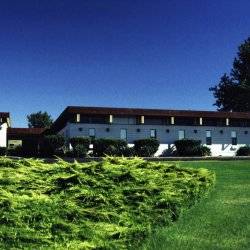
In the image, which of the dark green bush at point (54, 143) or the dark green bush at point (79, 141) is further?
the dark green bush at point (54, 143)

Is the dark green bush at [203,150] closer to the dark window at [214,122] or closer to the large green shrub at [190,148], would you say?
the large green shrub at [190,148]

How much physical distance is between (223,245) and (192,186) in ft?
13.0

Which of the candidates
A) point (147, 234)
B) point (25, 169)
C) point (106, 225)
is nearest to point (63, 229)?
point (106, 225)

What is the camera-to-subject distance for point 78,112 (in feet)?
141

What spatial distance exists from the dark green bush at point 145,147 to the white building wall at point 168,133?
2.16 m

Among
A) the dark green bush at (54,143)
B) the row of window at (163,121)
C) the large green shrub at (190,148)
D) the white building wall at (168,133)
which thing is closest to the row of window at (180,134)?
the white building wall at (168,133)

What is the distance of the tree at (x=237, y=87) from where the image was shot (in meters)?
78.5

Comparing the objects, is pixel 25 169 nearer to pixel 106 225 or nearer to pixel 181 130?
pixel 106 225

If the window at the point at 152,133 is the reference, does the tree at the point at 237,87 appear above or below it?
above

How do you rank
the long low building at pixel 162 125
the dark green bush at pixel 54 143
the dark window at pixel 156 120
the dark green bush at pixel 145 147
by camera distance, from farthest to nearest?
1. the dark window at pixel 156 120
2. the long low building at pixel 162 125
3. the dark green bush at pixel 145 147
4. the dark green bush at pixel 54 143

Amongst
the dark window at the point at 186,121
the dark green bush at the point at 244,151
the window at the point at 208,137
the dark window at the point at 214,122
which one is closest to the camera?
the dark green bush at the point at 244,151

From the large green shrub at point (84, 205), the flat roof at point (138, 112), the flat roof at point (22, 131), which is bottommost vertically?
the large green shrub at point (84, 205)

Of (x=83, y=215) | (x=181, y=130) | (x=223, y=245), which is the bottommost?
(x=223, y=245)

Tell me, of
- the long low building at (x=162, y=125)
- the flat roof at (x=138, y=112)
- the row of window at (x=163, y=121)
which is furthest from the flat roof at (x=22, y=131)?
the row of window at (x=163, y=121)
